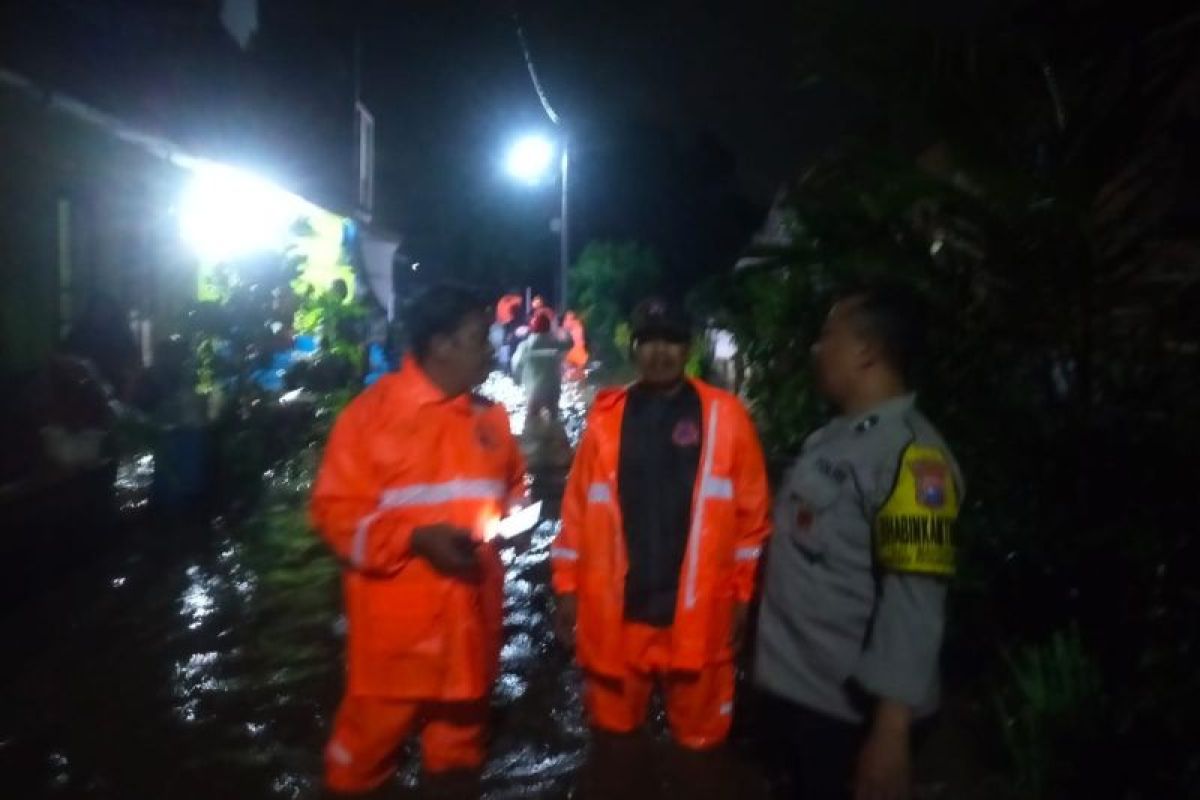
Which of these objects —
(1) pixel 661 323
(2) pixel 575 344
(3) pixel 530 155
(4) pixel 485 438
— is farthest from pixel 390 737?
(3) pixel 530 155

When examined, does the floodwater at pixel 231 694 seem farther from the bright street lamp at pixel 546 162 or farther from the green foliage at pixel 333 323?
the bright street lamp at pixel 546 162

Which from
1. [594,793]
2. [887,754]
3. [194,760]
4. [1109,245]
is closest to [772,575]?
[887,754]

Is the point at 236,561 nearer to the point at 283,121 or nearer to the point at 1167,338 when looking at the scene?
the point at 1167,338

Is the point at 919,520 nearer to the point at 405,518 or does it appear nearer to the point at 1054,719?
the point at 405,518

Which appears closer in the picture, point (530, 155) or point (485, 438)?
point (485, 438)

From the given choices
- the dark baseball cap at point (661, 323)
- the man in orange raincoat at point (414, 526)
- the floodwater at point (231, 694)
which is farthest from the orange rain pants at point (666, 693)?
the dark baseball cap at point (661, 323)

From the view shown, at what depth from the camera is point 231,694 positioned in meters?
5.85

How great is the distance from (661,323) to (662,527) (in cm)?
70

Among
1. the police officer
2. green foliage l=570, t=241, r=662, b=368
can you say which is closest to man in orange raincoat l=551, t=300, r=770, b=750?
the police officer

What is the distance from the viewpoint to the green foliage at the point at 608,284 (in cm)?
3020

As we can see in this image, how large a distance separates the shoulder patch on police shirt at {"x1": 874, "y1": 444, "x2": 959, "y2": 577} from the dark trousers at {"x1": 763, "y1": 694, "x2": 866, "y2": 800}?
0.44 m

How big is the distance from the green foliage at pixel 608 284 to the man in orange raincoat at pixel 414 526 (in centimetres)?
2569

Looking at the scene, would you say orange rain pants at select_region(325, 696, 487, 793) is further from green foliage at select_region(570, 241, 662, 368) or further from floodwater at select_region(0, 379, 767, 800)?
green foliage at select_region(570, 241, 662, 368)

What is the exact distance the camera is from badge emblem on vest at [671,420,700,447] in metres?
4.46
